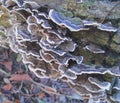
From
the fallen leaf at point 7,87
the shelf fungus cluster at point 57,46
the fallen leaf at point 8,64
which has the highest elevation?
the shelf fungus cluster at point 57,46

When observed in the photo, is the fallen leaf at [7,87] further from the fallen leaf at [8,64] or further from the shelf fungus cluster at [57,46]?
the shelf fungus cluster at [57,46]

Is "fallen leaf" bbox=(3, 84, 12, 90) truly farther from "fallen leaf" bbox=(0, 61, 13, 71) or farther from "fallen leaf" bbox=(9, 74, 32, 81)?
"fallen leaf" bbox=(0, 61, 13, 71)

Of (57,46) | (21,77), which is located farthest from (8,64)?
(57,46)

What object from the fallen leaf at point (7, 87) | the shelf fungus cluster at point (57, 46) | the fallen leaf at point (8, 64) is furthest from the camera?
the fallen leaf at point (8, 64)

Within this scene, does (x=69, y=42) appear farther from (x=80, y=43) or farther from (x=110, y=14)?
(x=110, y=14)

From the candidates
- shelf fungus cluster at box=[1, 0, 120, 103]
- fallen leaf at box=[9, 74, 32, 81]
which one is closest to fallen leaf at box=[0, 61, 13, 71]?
fallen leaf at box=[9, 74, 32, 81]

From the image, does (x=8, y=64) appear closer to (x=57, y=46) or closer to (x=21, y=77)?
(x=21, y=77)

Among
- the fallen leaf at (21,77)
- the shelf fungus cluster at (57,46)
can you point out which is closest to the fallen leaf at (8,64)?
the fallen leaf at (21,77)

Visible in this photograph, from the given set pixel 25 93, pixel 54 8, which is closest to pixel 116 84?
pixel 54 8
